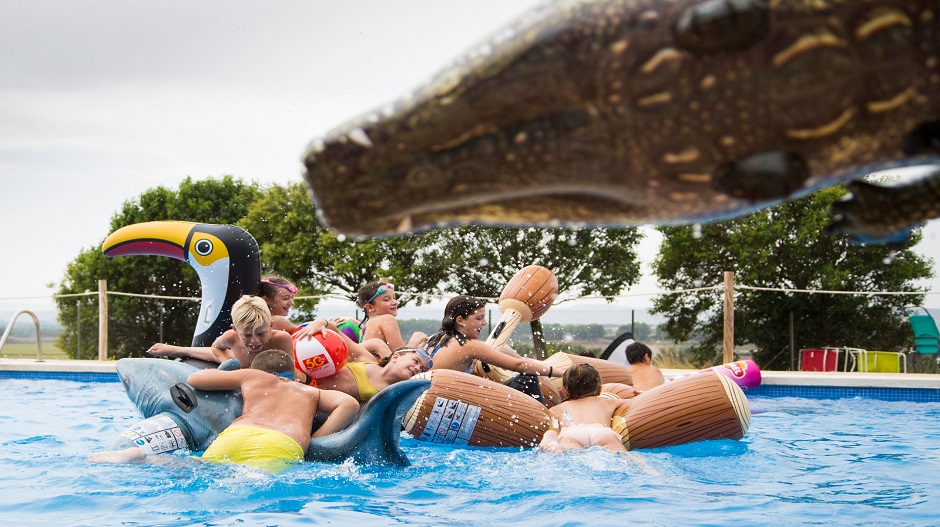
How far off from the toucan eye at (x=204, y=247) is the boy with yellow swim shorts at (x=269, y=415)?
1449 millimetres

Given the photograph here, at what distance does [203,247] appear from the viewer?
6.62 meters

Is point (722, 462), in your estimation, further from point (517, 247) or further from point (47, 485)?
point (517, 247)

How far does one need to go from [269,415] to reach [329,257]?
1791 centimetres

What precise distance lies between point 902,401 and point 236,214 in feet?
67.7

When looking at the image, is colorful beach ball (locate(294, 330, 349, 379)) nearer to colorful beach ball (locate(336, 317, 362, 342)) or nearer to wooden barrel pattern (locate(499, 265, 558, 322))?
colorful beach ball (locate(336, 317, 362, 342))

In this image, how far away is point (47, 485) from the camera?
4922 mm

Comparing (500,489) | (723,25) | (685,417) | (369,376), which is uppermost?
(723,25)

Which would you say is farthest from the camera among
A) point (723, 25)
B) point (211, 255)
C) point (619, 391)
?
point (619, 391)

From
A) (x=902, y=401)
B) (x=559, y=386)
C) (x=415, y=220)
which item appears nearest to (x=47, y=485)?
(x=559, y=386)

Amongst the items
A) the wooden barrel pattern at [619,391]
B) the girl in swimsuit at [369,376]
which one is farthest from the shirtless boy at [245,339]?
the wooden barrel pattern at [619,391]

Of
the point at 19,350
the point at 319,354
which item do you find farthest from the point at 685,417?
the point at 19,350

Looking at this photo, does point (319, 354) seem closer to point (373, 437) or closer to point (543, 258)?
point (373, 437)

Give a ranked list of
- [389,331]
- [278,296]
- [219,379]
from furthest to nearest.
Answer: [389,331]
[278,296]
[219,379]

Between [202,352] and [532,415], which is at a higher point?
[202,352]
